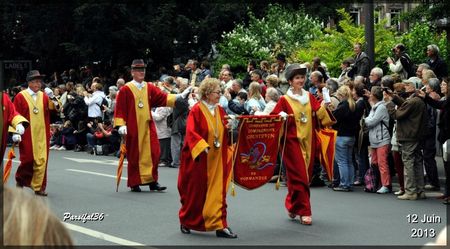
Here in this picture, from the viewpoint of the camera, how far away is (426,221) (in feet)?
31.5

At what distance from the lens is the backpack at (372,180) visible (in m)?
12.2

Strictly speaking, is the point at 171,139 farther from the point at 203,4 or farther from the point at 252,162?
the point at 203,4

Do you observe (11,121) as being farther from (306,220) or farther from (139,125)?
(306,220)

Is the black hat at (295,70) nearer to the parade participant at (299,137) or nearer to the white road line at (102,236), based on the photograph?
the parade participant at (299,137)

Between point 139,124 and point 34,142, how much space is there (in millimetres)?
1642

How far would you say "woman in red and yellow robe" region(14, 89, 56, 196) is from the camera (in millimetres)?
12172

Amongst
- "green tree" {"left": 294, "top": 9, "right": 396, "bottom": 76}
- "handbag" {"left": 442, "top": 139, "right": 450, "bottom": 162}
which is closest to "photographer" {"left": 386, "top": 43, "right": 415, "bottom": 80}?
"green tree" {"left": 294, "top": 9, "right": 396, "bottom": 76}

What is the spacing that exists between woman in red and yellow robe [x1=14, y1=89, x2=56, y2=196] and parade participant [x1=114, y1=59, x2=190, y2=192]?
1.21m

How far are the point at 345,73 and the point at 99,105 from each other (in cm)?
712

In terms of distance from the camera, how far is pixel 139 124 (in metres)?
12.4

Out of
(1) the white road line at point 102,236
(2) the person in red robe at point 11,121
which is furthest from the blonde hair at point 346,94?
(1) the white road line at point 102,236

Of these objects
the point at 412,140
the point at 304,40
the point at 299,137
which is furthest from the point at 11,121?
the point at 304,40

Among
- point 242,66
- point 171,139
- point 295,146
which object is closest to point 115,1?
point 242,66

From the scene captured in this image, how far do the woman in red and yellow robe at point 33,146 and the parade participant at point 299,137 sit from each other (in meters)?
4.30
